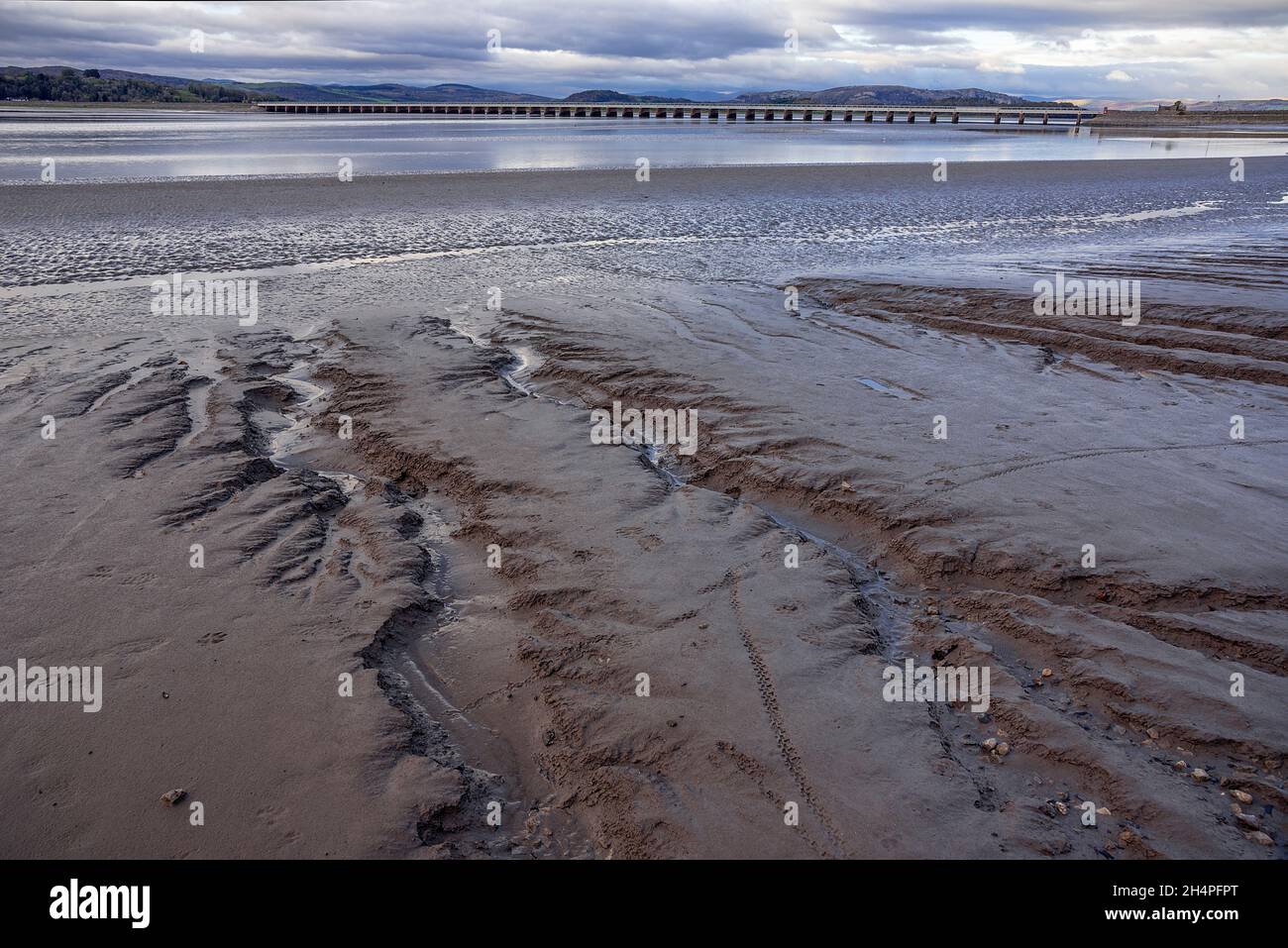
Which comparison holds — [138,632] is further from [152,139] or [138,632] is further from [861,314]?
[152,139]

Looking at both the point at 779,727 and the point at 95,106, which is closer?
the point at 779,727

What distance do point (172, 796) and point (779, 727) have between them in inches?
102

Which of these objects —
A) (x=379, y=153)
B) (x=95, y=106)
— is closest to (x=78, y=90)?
(x=95, y=106)

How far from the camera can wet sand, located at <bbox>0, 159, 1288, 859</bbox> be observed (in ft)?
12.0

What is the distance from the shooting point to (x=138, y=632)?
187 inches

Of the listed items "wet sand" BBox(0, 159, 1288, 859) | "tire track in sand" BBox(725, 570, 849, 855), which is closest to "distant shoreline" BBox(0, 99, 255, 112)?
"wet sand" BBox(0, 159, 1288, 859)

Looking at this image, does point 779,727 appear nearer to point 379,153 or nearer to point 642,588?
point 642,588

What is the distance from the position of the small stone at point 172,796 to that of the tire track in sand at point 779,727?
252 centimetres

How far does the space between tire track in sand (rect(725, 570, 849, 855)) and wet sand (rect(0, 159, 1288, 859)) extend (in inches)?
0.9

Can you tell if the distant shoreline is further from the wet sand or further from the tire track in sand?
the tire track in sand

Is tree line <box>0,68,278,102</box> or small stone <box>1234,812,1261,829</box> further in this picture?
tree line <box>0,68,278,102</box>

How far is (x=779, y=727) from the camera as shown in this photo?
13.4ft

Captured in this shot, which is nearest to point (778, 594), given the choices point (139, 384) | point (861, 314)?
point (139, 384)

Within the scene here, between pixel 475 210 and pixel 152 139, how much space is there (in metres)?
31.3
